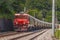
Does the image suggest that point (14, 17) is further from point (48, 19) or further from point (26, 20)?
point (48, 19)

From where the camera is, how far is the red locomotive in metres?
46.6

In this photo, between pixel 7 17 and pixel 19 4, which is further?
pixel 19 4

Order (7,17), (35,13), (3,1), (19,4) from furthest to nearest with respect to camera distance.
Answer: (35,13)
(19,4)
(7,17)
(3,1)

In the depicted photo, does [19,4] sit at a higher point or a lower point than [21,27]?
higher

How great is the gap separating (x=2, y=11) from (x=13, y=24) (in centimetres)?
551

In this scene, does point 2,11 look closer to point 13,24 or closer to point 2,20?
point 2,20

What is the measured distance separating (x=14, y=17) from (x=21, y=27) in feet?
7.84

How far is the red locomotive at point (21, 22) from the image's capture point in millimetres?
46625

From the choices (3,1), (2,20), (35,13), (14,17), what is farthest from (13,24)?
(35,13)

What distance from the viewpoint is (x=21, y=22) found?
48156 millimetres

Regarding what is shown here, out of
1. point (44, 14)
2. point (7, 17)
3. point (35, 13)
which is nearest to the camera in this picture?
point (7, 17)

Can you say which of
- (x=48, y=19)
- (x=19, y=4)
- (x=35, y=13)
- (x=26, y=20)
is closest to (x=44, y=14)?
(x=48, y=19)

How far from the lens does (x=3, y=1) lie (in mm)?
41969

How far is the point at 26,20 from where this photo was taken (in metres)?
47.0
